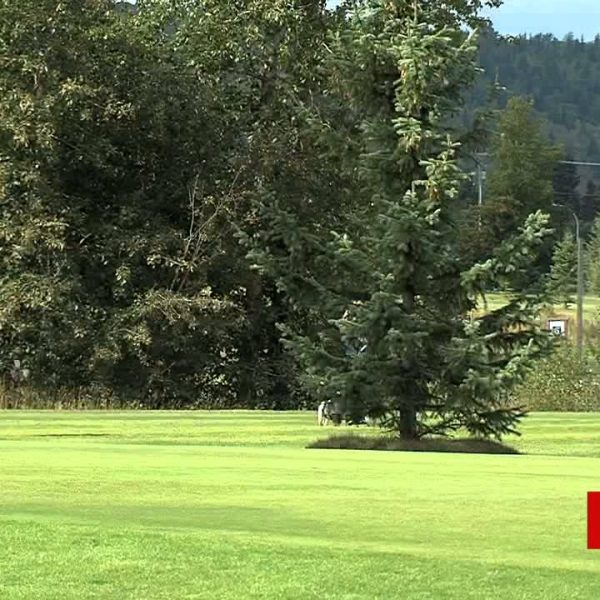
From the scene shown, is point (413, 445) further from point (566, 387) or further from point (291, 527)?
point (291, 527)

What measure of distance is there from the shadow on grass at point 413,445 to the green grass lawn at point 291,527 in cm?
570

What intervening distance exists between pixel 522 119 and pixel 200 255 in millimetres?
82285

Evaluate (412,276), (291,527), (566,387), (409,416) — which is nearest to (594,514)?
(291,527)

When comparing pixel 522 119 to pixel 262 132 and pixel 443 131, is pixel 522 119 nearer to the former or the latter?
pixel 262 132

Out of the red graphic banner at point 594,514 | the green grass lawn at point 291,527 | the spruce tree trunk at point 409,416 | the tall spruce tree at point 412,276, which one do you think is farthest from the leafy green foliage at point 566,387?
the red graphic banner at point 594,514

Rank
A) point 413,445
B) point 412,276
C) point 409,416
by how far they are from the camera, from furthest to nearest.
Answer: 1. point 412,276
2. point 409,416
3. point 413,445

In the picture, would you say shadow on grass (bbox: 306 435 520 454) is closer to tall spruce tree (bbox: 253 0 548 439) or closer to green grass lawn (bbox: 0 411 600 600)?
tall spruce tree (bbox: 253 0 548 439)

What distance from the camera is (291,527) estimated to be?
28.5 ft

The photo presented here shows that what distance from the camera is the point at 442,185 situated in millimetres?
22688

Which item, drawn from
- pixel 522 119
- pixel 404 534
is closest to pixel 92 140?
pixel 404 534

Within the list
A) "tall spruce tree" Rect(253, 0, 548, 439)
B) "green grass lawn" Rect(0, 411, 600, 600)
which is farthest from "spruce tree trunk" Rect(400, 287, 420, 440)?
"green grass lawn" Rect(0, 411, 600, 600)

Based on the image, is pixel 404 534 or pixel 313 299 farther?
pixel 313 299

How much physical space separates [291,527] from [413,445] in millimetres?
12111

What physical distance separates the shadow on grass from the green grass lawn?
570 centimetres
